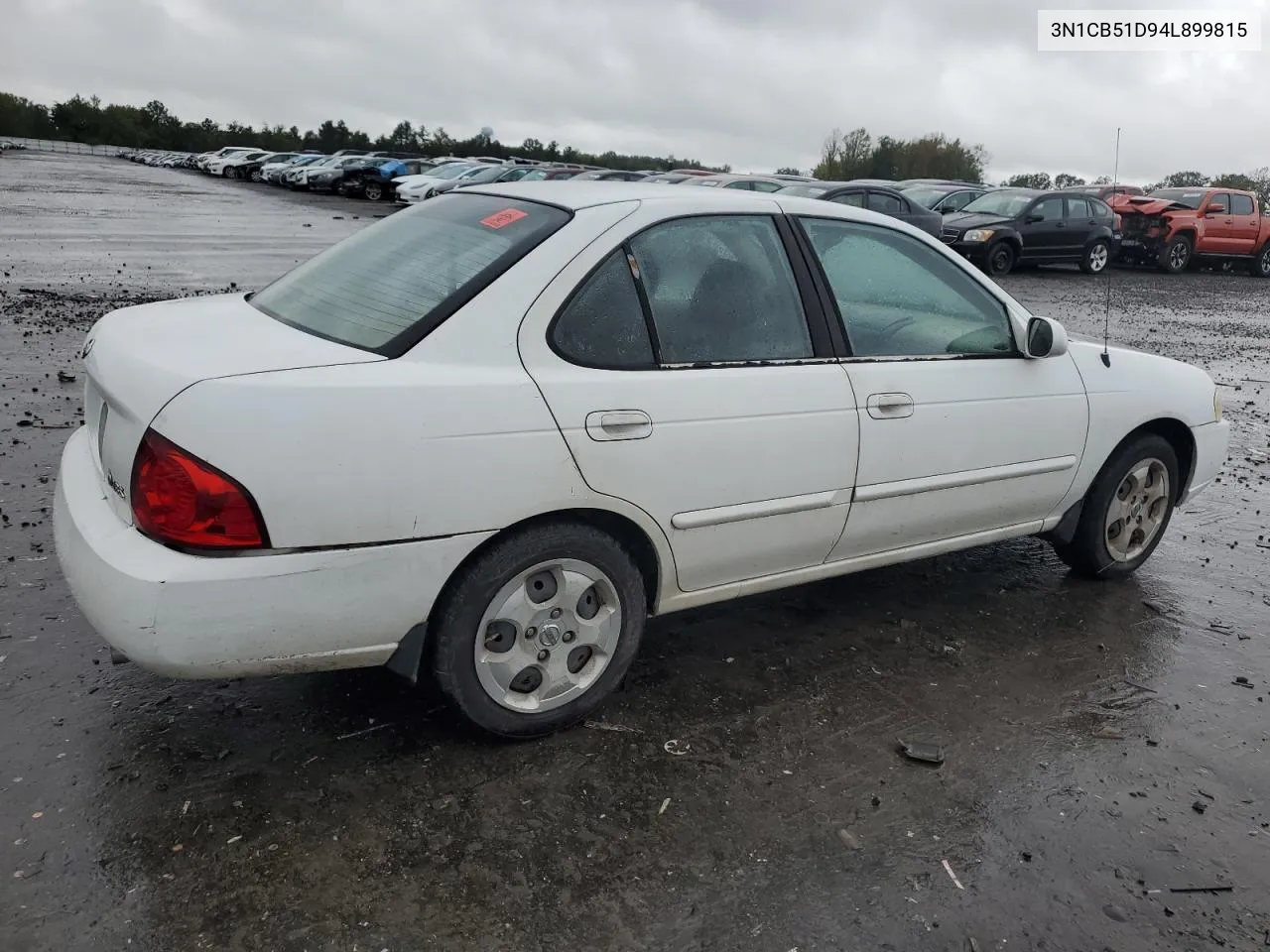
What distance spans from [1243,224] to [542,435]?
2484cm

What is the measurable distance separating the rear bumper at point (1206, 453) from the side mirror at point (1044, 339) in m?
1.14

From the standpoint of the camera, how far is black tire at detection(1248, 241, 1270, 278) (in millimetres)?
23347

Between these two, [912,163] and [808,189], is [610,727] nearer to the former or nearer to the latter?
[808,189]

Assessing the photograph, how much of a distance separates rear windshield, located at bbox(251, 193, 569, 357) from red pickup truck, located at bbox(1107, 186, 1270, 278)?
22036 millimetres

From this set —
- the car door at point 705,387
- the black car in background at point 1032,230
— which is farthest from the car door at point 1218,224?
the car door at point 705,387

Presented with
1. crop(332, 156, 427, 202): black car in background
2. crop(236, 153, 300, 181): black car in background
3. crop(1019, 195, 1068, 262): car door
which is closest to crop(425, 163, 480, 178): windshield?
crop(332, 156, 427, 202): black car in background

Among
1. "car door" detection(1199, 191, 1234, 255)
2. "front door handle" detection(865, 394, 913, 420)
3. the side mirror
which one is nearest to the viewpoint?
"front door handle" detection(865, 394, 913, 420)

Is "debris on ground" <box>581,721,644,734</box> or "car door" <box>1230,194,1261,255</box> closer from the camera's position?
"debris on ground" <box>581,721,644,734</box>

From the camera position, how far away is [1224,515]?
5.75 m

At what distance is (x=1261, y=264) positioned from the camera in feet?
77.3

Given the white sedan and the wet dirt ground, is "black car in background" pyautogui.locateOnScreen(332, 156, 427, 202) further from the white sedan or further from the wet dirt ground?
the white sedan

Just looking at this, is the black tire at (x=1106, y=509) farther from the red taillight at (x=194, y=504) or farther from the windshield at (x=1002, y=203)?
the windshield at (x=1002, y=203)

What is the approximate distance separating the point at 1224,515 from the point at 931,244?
2.99 metres

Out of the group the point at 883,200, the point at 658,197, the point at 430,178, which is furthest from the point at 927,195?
the point at 658,197
